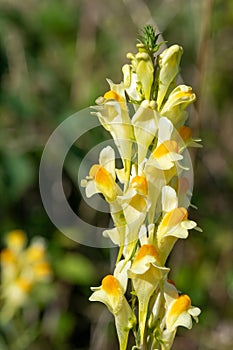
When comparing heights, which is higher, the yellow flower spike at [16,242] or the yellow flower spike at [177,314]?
the yellow flower spike at [177,314]

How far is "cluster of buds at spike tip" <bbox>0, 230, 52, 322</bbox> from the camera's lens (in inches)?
93.4

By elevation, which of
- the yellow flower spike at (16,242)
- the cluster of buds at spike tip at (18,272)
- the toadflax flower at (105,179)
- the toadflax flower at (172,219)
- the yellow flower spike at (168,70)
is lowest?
the cluster of buds at spike tip at (18,272)

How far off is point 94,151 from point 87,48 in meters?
0.91

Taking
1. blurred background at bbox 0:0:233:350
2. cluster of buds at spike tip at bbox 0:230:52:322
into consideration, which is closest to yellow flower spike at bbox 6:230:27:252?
cluster of buds at spike tip at bbox 0:230:52:322

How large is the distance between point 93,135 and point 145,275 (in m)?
1.46

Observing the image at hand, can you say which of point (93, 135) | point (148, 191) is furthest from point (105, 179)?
point (93, 135)

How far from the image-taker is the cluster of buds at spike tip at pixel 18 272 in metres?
2.37

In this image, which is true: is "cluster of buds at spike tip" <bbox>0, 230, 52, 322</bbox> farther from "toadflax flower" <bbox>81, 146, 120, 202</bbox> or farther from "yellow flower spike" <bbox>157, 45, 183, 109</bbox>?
"yellow flower spike" <bbox>157, 45, 183, 109</bbox>

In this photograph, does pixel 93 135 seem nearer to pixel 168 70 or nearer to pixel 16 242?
pixel 16 242

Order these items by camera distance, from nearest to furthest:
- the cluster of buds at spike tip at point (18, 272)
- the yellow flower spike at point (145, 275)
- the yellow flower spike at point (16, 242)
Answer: the yellow flower spike at point (145, 275) → the cluster of buds at spike tip at point (18, 272) → the yellow flower spike at point (16, 242)

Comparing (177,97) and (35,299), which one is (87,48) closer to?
(35,299)

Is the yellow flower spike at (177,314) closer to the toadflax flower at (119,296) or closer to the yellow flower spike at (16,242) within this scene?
the toadflax flower at (119,296)

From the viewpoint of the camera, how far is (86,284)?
9.25ft

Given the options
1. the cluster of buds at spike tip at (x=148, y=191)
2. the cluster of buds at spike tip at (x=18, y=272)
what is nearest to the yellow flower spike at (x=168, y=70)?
the cluster of buds at spike tip at (x=148, y=191)
